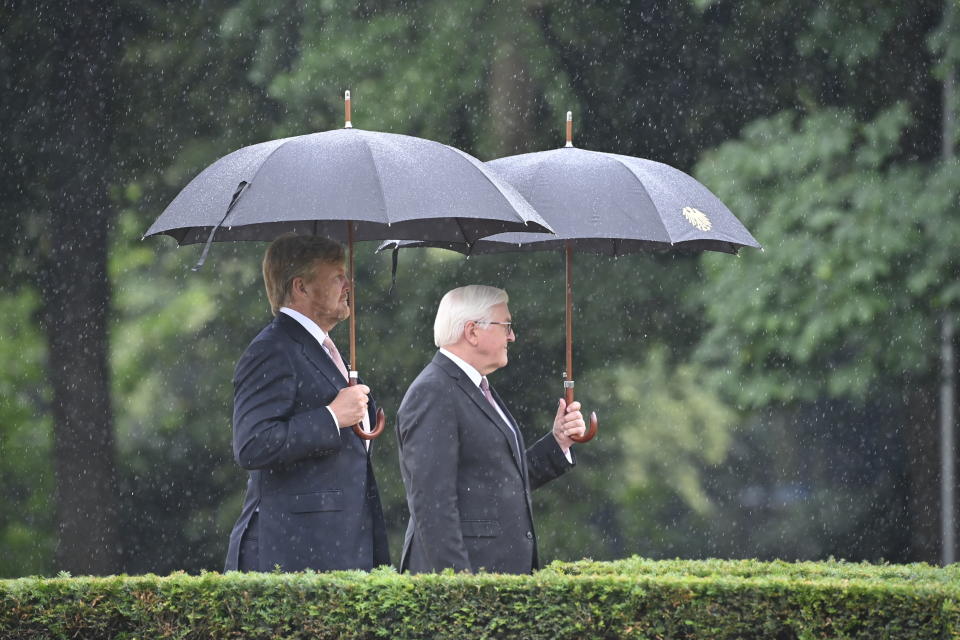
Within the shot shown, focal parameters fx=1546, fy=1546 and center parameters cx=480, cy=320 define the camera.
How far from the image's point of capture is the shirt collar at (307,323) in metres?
4.89

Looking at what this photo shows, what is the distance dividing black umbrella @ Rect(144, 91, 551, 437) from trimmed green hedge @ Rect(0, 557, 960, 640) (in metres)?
0.67

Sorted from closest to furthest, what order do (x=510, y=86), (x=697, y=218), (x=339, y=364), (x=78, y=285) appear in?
(x=339, y=364) → (x=697, y=218) → (x=78, y=285) → (x=510, y=86)

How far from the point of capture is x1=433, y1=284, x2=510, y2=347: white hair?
5.14 metres

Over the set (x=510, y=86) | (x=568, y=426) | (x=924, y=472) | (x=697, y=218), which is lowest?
(x=924, y=472)

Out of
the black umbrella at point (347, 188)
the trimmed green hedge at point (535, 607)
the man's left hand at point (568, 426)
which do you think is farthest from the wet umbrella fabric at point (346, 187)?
the trimmed green hedge at point (535, 607)

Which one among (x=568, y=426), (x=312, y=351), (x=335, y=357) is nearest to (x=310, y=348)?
(x=312, y=351)

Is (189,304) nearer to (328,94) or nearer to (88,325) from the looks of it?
(88,325)

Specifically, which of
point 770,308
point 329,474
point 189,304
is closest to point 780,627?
point 329,474

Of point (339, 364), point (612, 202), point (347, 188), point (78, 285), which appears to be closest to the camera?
point (347, 188)

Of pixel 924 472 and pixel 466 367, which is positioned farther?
pixel 924 472

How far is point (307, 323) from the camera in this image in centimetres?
489

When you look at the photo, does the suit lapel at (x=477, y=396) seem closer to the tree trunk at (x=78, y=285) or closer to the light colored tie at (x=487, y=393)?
the light colored tie at (x=487, y=393)

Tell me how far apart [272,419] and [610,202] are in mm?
1486

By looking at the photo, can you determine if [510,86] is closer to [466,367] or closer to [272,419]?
[466,367]
